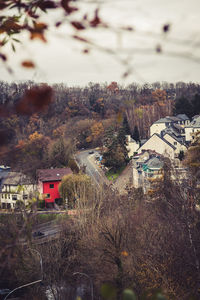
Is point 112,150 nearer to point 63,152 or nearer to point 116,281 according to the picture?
point 63,152

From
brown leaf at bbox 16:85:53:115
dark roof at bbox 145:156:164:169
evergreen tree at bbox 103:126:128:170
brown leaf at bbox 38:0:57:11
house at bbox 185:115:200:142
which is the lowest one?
brown leaf at bbox 16:85:53:115

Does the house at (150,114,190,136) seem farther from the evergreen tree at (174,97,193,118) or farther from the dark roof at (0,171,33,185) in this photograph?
the dark roof at (0,171,33,185)

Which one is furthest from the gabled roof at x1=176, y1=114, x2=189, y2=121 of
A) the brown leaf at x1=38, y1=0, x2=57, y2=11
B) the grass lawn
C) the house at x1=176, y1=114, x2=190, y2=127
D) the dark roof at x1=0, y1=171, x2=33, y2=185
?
the brown leaf at x1=38, y1=0, x2=57, y2=11

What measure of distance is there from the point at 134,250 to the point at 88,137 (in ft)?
102

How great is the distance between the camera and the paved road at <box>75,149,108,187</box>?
32062 mm

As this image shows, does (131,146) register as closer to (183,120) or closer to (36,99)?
(183,120)

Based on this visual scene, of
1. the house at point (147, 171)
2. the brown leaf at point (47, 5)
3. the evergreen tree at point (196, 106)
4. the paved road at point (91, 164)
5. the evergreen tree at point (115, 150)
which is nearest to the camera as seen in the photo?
the brown leaf at point (47, 5)

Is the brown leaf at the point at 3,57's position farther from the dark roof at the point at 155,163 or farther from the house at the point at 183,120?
the house at the point at 183,120

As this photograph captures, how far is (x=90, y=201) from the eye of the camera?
19453 millimetres

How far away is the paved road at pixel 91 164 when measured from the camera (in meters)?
32.1

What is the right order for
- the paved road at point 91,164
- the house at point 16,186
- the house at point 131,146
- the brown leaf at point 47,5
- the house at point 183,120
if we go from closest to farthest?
the brown leaf at point 47,5 < the house at point 16,186 < the paved road at point 91,164 < the house at point 131,146 < the house at point 183,120

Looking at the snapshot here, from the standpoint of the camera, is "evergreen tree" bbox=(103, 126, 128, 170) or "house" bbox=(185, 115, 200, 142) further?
"house" bbox=(185, 115, 200, 142)

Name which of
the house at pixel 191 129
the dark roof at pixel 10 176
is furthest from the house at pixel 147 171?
the dark roof at pixel 10 176

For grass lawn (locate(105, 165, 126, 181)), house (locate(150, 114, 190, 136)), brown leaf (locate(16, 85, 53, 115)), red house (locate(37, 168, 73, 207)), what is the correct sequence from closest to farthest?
1. brown leaf (locate(16, 85, 53, 115))
2. red house (locate(37, 168, 73, 207))
3. grass lawn (locate(105, 165, 126, 181))
4. house (locate(150, 114, 190, 136))
